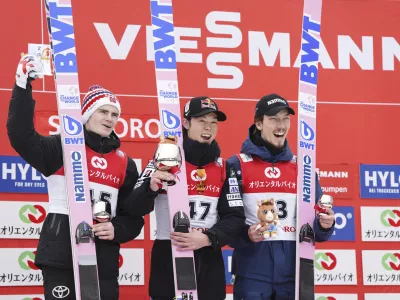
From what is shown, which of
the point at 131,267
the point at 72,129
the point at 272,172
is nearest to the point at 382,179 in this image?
the point at 272,172

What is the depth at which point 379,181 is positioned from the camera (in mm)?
4938

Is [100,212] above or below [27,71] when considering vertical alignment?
below

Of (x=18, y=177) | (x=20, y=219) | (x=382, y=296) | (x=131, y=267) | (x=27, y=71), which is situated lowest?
(x=382, y=296)

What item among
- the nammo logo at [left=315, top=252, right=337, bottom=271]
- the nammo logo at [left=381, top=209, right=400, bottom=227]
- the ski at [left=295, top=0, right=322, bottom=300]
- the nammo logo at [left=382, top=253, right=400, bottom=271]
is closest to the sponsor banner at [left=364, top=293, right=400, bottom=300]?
the nammo logo at [left=382, top=253, right=400, bottom=271]

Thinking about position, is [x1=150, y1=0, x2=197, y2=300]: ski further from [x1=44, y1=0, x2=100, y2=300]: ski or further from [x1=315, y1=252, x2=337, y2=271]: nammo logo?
[x1=315, y1=252, x2=337, y2=271]: nammo logo

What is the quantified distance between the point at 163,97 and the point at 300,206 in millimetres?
870

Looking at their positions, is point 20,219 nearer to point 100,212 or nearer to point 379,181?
point 100,212

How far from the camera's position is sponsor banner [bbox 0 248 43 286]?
4.25 m

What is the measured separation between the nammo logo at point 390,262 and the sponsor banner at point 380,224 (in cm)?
11

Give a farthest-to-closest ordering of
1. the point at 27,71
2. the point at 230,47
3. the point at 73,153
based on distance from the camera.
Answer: the point at 230,47 < the point at 73,153 < the point at 27,71

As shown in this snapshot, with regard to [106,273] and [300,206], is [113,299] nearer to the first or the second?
[106,273]

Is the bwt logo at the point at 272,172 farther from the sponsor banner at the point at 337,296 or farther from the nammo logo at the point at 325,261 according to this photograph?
the sponsor banner at the point at 337,296

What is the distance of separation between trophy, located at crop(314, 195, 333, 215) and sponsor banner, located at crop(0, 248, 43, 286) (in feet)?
6.12

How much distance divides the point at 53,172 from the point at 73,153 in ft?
0.43
